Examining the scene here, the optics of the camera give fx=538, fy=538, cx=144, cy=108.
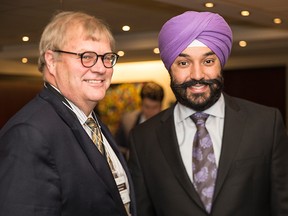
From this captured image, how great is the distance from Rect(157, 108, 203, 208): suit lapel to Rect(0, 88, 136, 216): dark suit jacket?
0.37 m

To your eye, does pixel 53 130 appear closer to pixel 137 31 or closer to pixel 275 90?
pixel 137 31

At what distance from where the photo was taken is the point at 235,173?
220cm

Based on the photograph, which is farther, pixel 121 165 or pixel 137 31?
pixel 137 31

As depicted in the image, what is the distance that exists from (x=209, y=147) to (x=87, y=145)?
0.62 meters

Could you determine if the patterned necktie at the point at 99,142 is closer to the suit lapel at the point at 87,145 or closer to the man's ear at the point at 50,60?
the suit lapel at the point at 87,145

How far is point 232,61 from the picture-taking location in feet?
32.4

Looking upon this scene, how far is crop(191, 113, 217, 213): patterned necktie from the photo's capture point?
2.21m

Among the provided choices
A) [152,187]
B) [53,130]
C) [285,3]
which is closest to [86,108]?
[53,130]

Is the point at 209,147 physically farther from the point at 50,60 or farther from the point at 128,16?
the point at 128,16

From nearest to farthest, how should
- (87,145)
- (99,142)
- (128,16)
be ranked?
(87,145), (99,142), (128,16)

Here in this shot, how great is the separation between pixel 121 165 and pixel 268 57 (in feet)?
25.4

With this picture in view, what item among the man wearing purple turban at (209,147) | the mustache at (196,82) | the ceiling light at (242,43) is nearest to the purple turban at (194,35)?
the man wearing purple turban at (209,147)

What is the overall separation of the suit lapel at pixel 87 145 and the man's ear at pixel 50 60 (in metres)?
0.09

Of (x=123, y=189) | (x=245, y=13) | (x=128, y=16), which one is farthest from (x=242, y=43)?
(x=123, y=189)
